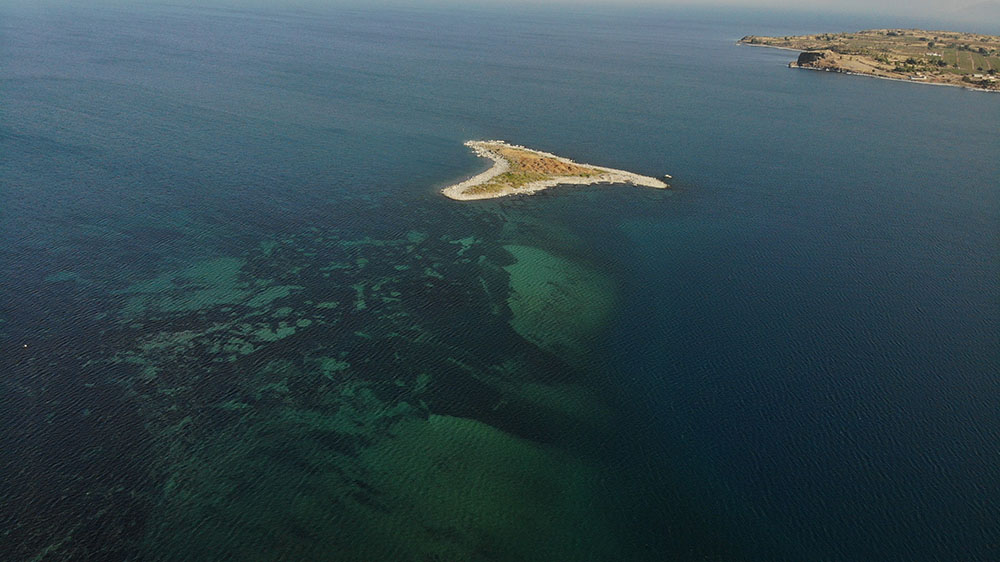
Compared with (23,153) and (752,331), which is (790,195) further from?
(23,153)

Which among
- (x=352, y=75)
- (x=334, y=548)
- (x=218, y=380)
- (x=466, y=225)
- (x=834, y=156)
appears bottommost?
(x=334, y=548)

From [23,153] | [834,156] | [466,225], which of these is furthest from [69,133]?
[834,156]

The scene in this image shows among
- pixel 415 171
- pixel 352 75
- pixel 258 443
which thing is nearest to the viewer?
pixel 258 443

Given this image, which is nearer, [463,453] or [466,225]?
[463,453]

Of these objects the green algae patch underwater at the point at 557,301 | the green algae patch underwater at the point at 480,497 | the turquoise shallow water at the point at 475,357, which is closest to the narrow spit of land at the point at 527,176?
the turquoise shallow water at the point at 475,357

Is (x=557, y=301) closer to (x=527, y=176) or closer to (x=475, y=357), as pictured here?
(x=475, y=357)

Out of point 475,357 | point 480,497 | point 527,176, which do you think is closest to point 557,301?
point 475,357
